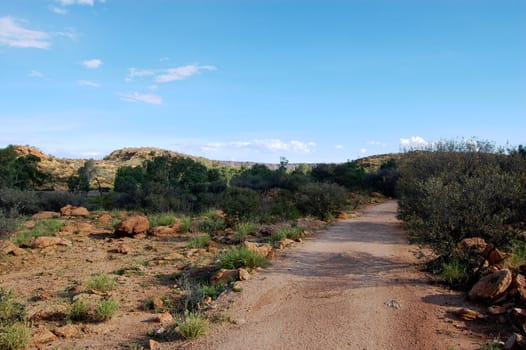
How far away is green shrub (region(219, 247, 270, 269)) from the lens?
9.05 meters

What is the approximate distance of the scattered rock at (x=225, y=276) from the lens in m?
8.29

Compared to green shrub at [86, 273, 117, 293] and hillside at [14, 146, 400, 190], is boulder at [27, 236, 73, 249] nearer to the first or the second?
green shrub at [86, 273, 117, 293]

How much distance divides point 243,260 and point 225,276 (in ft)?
2.37

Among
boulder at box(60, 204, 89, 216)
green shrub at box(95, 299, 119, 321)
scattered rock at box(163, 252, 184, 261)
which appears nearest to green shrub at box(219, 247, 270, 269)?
scattered rock at box(163, 252, 184, 261)

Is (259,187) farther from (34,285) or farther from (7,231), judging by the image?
(34,285)

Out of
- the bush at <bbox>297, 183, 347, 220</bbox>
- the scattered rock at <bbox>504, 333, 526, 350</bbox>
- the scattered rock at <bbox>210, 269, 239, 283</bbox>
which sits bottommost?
the scattered rock at <bbox>210, 269, 239, 283</bbox>

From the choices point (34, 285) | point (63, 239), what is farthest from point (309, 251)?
point (63, 239)

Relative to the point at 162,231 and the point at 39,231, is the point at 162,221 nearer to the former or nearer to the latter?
the point at 162,231

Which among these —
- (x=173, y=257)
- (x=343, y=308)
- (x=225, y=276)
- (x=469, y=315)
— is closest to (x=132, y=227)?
(x=173, y=257)

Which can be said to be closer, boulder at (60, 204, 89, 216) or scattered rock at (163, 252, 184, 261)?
scattered rock at (163, 252, 184, 261)

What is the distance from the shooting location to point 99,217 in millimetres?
18547

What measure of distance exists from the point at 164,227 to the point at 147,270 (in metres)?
5.20

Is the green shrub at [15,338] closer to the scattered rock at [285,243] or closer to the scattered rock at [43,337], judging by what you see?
the scattered rock at [43,337]

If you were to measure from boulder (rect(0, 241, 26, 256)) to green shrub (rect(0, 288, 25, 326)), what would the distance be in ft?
15.1
